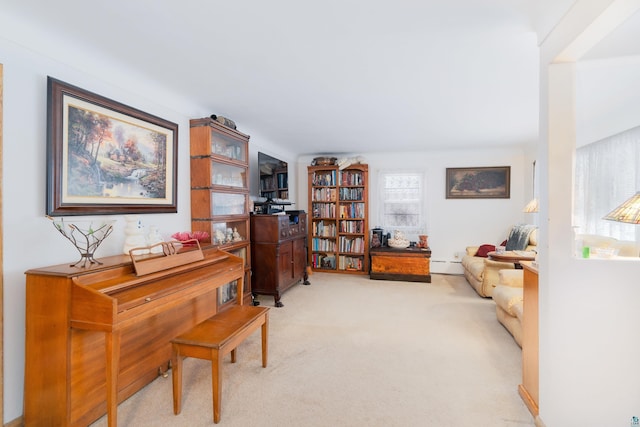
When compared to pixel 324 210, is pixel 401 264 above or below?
below

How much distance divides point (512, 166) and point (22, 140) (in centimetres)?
617

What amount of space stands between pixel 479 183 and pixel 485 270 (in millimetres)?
1956

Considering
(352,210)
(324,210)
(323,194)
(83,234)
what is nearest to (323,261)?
(324,210)

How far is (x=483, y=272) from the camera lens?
13.2 feet

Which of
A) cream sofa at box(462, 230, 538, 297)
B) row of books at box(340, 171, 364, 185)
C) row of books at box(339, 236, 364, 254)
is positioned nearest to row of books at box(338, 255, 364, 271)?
row of books at box(339, 236, 364, 254)

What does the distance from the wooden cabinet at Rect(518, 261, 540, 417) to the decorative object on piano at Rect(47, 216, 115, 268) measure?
8.69 feet

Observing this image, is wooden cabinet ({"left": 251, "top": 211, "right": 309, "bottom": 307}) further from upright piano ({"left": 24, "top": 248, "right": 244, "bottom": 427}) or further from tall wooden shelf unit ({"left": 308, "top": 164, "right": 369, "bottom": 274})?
upright piano ({"left": 24, "top": 248, "right": 244, "bottom": 427})

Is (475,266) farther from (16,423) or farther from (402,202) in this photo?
(16,423)

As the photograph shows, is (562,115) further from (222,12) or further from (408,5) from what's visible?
(222,12)

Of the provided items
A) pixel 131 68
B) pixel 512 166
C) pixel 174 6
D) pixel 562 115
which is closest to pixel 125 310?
pixel 174 6

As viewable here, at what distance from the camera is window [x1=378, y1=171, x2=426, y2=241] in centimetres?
552

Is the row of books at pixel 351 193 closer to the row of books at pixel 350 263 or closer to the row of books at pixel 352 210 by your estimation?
the row of books at pixel 352 210

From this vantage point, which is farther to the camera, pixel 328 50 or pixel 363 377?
pixel 363 377

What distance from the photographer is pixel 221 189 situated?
10.1 ft
